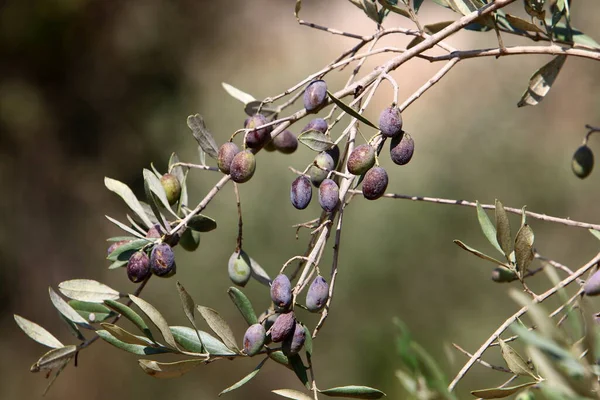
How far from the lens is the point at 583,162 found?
67 centimetres

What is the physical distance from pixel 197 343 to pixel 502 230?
0.79ft

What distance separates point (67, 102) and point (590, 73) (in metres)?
2.36

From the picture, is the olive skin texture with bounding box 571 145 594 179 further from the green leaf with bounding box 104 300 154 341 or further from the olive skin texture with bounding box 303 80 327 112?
the green leaf with bounding box 104 300 154 341

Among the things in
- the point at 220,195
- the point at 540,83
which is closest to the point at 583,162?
the point at 540,83

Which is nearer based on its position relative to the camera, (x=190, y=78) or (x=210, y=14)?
(x=190, y=78)

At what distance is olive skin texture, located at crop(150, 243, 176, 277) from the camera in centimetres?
47

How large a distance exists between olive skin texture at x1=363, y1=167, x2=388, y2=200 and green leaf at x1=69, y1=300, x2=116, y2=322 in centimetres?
24

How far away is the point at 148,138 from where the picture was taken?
9.84ft

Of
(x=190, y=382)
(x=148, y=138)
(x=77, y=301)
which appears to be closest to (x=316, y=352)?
(x=190, y=382)

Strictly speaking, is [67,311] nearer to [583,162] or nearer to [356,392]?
[356,392]

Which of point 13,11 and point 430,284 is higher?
point 13,11

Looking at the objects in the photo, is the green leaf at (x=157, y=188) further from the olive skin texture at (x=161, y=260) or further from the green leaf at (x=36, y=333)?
the green leaf at (x=36, y=333)

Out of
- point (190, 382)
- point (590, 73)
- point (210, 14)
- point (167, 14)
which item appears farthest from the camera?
point (210, 14)

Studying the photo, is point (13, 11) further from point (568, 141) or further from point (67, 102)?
point (568, 141)
